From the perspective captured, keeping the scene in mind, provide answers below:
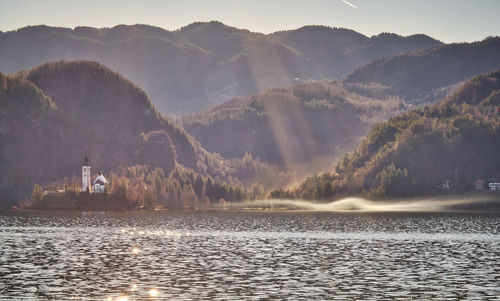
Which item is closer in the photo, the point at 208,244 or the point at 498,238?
the point at 208,244

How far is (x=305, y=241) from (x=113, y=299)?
98.1m

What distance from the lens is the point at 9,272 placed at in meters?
110

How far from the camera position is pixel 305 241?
181375mm

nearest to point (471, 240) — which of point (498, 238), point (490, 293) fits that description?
point (498, 238)

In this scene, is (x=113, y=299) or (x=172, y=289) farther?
(x=172, y=289)

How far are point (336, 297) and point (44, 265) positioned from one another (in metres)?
51.4

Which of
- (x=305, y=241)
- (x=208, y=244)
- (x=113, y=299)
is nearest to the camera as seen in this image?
(x=113, y=299)

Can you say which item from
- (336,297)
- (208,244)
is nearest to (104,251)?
(208,244)

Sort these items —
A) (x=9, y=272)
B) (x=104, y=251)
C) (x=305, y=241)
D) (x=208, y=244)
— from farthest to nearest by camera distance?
(x=305, y=241), (x=208, y=244), (x=104, y=251), (x=9, y=272)

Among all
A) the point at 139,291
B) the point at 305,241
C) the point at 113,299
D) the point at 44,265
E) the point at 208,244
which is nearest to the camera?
the point at 113,299

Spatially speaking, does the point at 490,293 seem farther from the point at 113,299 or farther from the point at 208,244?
the point at 208,244

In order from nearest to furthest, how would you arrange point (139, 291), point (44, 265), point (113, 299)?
1. point (113, 299)
2. point (139, 291)
3. point (44, 265)

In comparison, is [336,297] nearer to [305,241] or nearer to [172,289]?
[172,289]

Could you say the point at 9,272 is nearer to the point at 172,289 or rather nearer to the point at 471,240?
the point at 172,289
